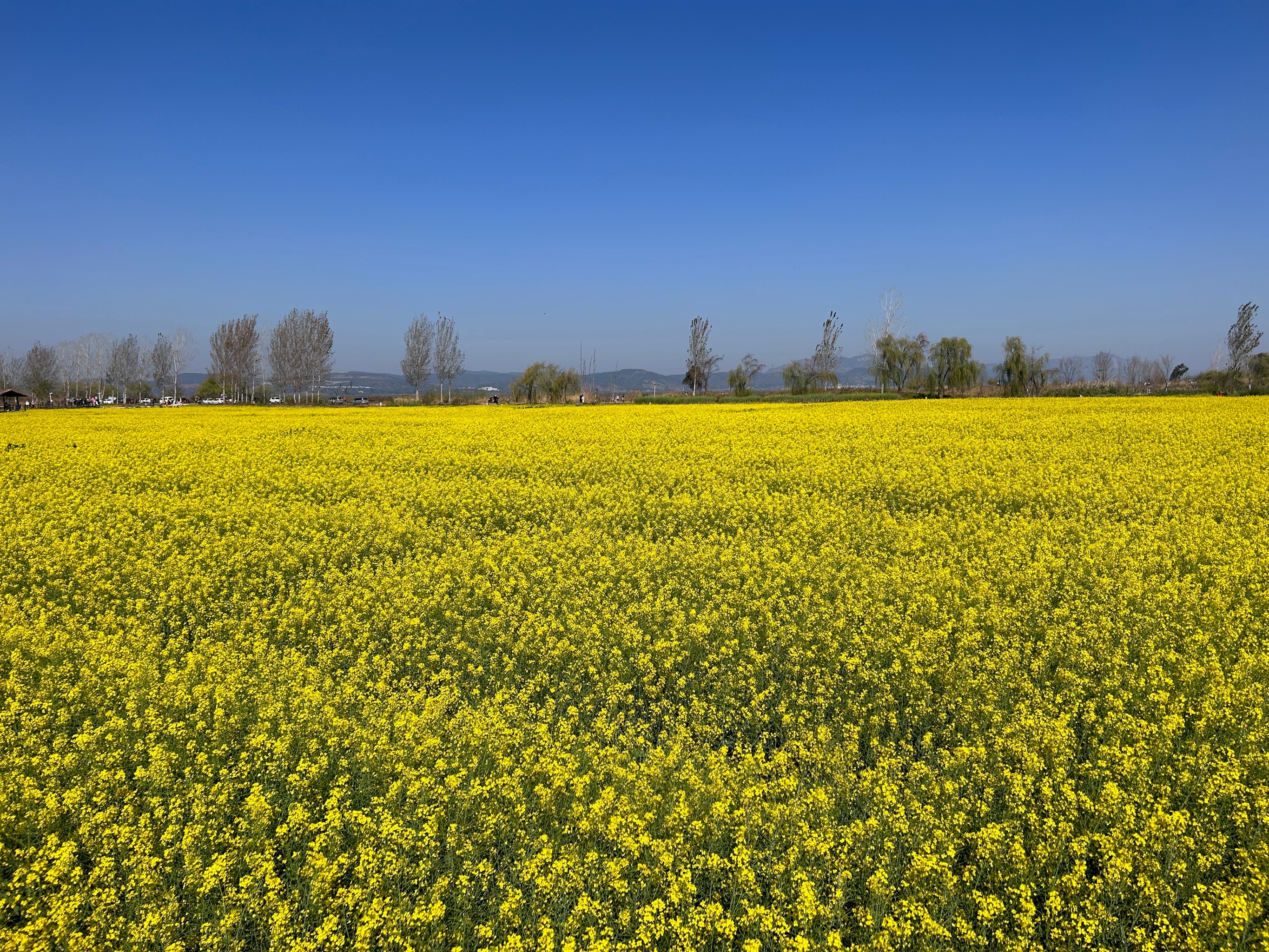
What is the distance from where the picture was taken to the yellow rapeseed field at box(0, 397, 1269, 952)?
322 cm

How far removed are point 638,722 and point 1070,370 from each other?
87277mm

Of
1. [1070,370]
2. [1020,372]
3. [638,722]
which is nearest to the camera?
[638,722]

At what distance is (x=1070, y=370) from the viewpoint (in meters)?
75.2

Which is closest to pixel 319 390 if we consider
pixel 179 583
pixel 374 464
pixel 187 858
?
pixel 374 464

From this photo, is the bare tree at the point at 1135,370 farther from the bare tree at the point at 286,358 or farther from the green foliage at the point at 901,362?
the bare tree at the point at 286,358

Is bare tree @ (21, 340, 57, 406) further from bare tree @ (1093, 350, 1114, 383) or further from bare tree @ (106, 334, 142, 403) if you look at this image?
bare tree @ (1093, 350, 1114, 383)

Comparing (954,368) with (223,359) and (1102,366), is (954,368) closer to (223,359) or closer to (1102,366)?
(1102,366)

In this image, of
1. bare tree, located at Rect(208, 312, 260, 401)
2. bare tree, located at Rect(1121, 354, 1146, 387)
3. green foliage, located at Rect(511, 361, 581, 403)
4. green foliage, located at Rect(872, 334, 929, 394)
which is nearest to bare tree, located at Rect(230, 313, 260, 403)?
bare tree, located at Rect(208, 312, 260, 401)

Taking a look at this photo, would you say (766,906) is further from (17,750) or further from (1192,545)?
(1192,545)

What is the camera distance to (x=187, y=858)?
3332mm

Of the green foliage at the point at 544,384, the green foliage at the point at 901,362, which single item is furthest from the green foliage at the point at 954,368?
the green foliage at the point at 544,384

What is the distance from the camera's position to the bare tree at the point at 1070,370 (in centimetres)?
6084

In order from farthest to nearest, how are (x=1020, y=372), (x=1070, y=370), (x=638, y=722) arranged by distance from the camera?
(x=1070, y=370), (x=1020, y=372), (x=638, y=722)

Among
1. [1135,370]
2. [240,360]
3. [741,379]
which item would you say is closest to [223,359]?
Result: [240,360]
